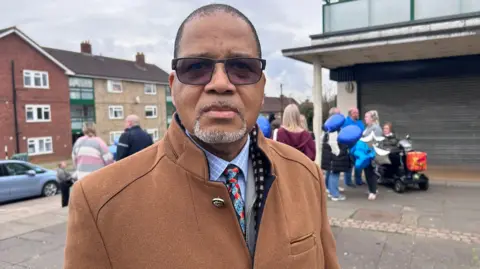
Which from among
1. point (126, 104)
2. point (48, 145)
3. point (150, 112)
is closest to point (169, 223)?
point (48, 145)

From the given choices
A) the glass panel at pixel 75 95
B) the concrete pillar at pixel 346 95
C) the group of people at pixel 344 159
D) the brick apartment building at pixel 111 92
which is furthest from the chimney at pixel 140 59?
the group of people at pixel 344 159

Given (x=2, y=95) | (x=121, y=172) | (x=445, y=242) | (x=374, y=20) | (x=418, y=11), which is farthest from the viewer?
(x=2, y=95)

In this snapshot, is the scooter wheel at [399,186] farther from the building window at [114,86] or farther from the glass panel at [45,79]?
the building window at [114,86]

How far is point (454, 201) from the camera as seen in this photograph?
700cm

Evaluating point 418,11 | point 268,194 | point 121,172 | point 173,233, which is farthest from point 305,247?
point 418,11

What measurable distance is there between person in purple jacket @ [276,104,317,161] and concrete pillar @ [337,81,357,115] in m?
6.43

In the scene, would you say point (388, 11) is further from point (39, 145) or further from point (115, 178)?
point (39, 145)

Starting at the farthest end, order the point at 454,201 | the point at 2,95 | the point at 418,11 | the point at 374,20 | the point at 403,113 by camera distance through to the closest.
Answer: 1. the point at 2,95
2. the point at 403,113
3. the point at 374,20
4. the point at 418,11
5. the point at 454,201

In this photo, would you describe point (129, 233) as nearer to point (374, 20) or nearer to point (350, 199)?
point (350, 199)

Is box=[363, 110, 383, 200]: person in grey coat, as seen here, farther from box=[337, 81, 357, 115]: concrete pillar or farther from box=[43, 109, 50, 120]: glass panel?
box=[43, 109, 50, 120]: glass panel

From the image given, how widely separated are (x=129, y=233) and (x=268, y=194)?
544 millimetres

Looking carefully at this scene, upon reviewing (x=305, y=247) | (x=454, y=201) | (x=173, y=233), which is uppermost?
(x=173, y=233)

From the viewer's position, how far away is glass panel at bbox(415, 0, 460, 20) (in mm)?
8336

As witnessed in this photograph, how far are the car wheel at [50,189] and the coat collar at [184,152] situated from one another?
1330 cm
